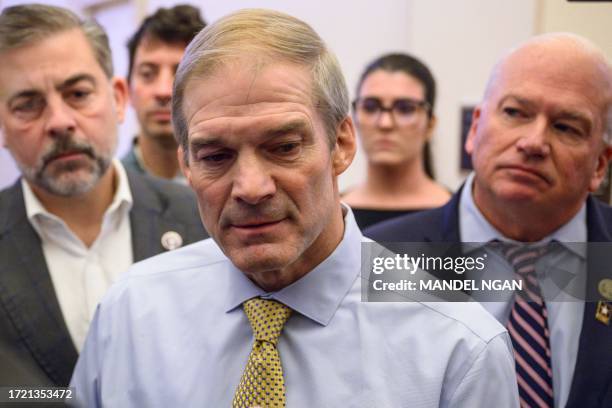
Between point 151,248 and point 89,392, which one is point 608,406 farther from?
point 151,248

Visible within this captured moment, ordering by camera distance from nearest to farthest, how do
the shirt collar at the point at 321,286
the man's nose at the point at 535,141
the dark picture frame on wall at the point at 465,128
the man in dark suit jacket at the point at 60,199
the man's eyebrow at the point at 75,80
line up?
1. the shirt collar at the point at 321,286
2. the man's nose at the point at 535,141
3. the man in dark suit jacket at the point at 60,199
4. the man's eyebrow at the point at 75,80
5. the dark picture frame on wall at the point at 465,128

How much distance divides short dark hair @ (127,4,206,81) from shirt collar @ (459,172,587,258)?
139 centimetres

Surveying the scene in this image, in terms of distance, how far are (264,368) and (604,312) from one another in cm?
81

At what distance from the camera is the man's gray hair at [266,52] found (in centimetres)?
126

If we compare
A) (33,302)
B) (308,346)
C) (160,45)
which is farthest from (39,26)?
(308,346)

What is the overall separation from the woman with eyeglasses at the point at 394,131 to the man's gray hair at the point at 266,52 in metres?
1.35

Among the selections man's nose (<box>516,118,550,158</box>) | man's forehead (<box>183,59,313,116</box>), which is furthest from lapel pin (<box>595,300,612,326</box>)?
man's forehead (<box>183,59,313,116</box>)

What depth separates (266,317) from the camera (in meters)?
1.33

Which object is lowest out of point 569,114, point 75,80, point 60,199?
point 60,199

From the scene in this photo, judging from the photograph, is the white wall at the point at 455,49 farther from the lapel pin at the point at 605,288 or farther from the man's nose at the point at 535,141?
the lapel pin at the point at 605,288

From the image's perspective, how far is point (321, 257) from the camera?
4.57ft

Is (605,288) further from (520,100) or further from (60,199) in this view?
(60,199)

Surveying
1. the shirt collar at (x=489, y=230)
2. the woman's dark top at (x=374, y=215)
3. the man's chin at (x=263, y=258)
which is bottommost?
the woman's dark top at (x=374, y=215)

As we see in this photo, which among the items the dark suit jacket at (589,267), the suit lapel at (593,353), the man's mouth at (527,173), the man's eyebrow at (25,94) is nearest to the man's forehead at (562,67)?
the man's mouth at (527,173)
